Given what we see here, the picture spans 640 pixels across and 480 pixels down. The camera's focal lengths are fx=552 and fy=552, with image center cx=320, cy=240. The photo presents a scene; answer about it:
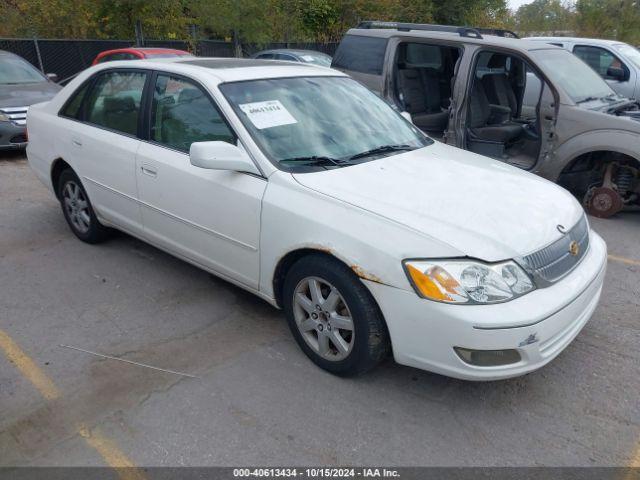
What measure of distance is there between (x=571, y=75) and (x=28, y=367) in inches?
242

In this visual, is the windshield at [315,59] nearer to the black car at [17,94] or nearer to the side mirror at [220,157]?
the black car at [17,94]

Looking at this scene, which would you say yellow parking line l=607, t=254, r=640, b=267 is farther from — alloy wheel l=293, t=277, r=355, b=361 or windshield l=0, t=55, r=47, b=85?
windshield l=0, t=55, r=47, b=85

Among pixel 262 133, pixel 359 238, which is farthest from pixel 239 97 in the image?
pixel 359 238

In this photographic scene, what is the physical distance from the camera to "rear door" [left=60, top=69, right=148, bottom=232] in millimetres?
4156

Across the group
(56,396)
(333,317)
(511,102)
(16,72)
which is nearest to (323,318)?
(333,317)

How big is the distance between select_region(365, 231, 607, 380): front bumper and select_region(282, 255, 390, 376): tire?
0.10m

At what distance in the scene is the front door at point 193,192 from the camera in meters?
3.37

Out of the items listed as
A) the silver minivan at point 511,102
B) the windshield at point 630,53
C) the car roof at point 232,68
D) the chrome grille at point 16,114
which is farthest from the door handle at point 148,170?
the windshield at point 630,53

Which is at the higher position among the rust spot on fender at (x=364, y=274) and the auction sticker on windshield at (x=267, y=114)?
the auction sticker on windshield at (x=267, y=114)

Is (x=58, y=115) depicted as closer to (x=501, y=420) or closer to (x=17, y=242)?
(x=17, y=242)

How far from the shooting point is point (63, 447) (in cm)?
265

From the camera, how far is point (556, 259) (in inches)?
115

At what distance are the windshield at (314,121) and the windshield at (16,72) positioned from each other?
23.9 ft

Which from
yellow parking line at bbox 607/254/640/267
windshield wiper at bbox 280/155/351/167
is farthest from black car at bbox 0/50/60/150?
yellow parking line at bbox 607/254/640/267
